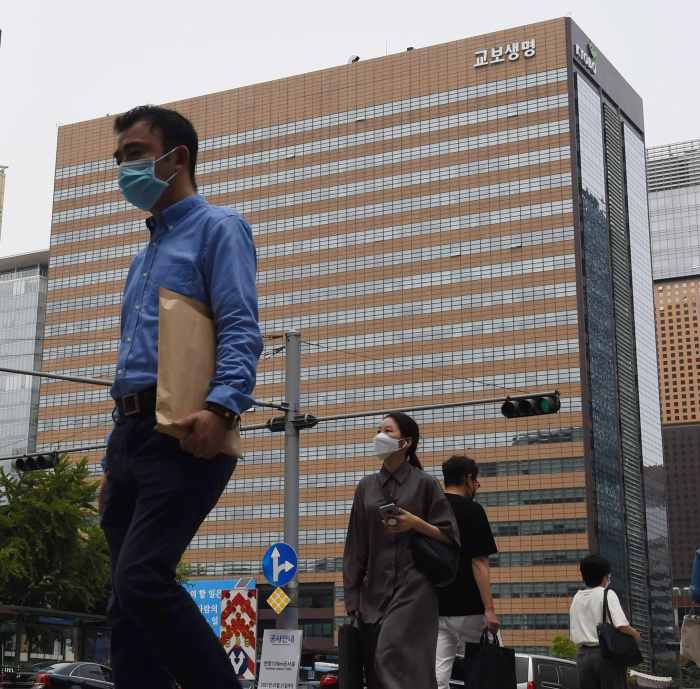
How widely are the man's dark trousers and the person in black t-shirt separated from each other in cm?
323

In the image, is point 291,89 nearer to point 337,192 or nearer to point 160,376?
point 337,192

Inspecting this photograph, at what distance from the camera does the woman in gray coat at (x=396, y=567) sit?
503 centimetres

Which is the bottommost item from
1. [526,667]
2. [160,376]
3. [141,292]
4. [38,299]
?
[526,667]

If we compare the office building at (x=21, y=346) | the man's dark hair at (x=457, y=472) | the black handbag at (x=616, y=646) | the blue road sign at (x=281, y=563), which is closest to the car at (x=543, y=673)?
the blue road sign at (x=281, y=563)

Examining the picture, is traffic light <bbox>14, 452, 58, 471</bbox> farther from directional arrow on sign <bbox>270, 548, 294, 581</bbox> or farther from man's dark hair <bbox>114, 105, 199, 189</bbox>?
man's dark hair <bbox>114, 105, 199, 189</bbox>

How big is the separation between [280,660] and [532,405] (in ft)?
20.4

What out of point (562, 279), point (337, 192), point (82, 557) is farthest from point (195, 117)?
point (82, 557)

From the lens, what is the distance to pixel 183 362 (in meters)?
3.05

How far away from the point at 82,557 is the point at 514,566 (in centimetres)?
5309

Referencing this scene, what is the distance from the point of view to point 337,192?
95500 mm

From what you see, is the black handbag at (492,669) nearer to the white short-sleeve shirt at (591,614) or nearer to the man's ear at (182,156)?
the white short-sleeve shirt at (591,614)

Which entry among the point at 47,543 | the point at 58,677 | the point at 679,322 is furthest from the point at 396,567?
the point at 679,322

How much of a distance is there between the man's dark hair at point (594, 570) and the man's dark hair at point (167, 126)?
17.3 ft

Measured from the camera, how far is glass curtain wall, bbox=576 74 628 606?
291 ft
